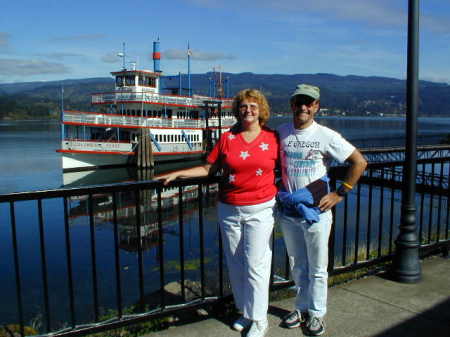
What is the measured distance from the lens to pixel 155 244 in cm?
1448

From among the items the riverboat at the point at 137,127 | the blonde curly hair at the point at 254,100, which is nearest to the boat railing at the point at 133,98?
the riverboat at the point at 137,127

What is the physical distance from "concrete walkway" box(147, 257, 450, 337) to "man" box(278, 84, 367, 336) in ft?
1.09

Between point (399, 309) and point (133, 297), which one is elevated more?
point (399, 309)

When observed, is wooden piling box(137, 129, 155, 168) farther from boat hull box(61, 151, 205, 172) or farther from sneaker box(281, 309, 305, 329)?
sneaker box(281, 309, 305, 329)

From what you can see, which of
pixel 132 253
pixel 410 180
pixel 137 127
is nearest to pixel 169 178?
pixel 410 180

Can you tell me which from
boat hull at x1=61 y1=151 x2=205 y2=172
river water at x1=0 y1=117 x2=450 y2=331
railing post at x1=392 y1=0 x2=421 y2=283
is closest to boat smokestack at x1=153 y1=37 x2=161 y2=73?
boat hull at x1=61 y1=151 x2=205 y2=172

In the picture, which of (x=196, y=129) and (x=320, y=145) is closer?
(x=320, y=145)

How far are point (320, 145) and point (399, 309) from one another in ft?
5.76

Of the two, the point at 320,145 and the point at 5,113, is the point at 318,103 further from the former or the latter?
the point at 5,113

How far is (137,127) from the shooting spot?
3912 centimetres

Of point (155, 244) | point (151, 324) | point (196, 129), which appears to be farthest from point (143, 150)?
point (151, 324)

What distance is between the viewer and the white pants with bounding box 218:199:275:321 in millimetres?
3049

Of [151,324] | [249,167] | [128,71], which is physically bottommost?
[151,324]

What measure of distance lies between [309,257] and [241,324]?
75 cm
